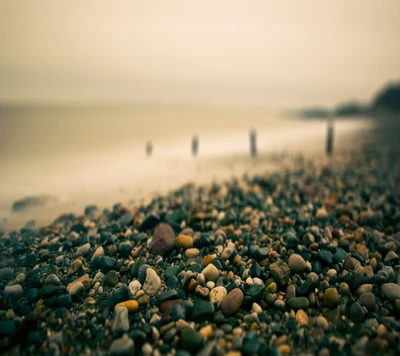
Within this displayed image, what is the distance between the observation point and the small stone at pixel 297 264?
3.89m

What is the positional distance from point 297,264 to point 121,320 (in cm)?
250

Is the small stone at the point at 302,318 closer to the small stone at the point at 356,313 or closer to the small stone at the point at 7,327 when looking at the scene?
the small stone at the point at 356,313

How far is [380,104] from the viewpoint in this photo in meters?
74.8

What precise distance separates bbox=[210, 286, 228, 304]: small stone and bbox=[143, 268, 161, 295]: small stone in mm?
754

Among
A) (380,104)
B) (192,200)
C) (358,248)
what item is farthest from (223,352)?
(380,104)

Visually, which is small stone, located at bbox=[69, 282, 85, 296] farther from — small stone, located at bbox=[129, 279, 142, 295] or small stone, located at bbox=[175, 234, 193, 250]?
small stone, located at bbox=[175, 234, 193, 250]

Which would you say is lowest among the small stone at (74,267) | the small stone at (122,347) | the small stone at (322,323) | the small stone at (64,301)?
the small stone at (322,323)

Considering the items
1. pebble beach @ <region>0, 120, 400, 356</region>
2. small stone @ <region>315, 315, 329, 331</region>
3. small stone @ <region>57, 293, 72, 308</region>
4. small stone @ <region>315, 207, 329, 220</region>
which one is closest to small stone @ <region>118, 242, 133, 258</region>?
pebble beach @ <region>0, 120, 400, 356</region>

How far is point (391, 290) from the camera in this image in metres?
3.45

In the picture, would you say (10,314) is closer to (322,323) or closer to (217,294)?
(217,294)

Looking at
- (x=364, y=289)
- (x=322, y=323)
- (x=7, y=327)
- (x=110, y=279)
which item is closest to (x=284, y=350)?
(x=322, y=323)

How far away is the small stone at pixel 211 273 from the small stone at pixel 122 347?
52.1 inches

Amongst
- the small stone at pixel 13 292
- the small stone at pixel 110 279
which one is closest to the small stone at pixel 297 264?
the small stone at pixel 110 279

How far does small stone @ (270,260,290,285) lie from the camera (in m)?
3.70
